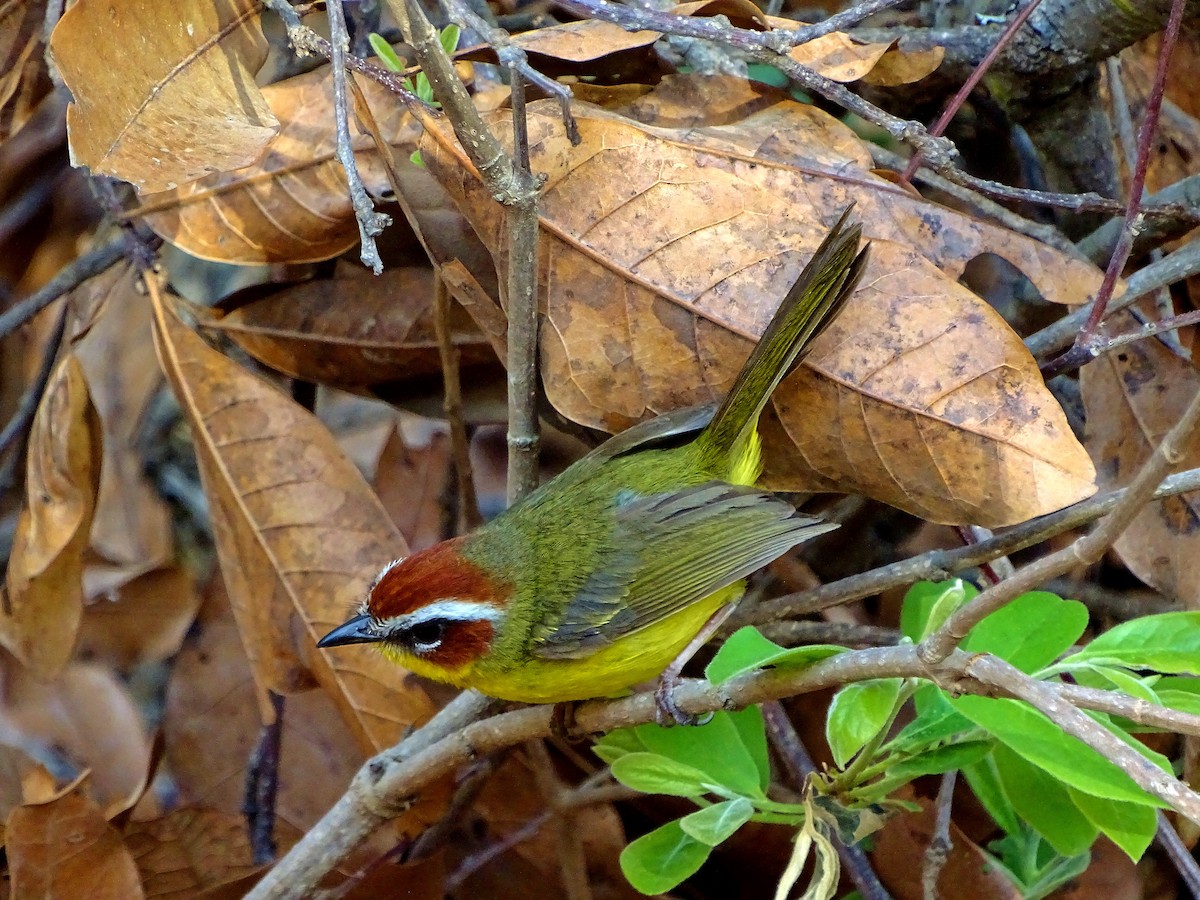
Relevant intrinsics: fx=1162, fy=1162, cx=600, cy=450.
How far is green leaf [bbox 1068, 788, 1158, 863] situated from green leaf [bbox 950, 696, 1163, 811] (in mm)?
166

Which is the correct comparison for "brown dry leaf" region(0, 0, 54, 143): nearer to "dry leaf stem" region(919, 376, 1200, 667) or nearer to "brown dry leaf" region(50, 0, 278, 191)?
"brown dry leaf" region(50, 0, 278, 191)

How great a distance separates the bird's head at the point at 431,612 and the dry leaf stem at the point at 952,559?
24.9 inches

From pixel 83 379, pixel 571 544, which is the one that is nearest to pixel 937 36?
pixel 571 544

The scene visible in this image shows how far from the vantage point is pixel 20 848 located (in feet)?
8.61

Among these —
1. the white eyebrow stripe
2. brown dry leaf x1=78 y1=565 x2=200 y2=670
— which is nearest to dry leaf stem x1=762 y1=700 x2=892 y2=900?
the white eyebrow stripe

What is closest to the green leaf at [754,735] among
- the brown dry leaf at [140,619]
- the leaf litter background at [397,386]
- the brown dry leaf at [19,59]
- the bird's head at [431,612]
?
the leaf litter background at [397,386]

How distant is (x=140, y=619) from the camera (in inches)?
151

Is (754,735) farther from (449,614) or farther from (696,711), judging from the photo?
(449,614)

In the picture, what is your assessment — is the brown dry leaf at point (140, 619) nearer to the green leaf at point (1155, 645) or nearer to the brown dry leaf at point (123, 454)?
the brown dry leaf at point (123, 454)

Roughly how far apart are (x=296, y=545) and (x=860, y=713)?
147 cm

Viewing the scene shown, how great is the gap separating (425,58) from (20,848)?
2.02m

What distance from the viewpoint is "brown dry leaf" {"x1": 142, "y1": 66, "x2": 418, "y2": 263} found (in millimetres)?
2801

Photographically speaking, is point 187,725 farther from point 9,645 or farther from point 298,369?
point 298,369

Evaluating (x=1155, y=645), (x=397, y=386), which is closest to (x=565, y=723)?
(x=397, y=386)
